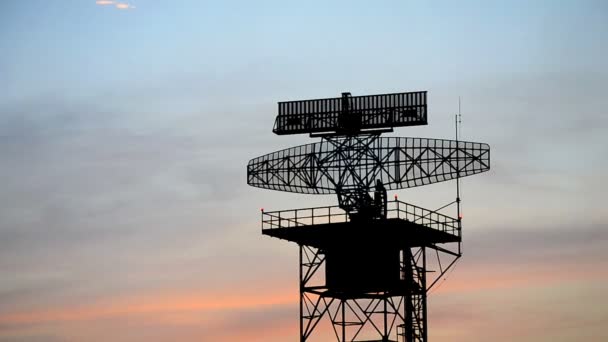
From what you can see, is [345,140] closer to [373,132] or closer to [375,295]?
[373,132]

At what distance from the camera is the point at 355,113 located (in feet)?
535

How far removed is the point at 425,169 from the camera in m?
160

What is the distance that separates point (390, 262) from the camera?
532 feet

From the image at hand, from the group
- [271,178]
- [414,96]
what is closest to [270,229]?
[271,178]

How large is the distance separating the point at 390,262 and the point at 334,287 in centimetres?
480

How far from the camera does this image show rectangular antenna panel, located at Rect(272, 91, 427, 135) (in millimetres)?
162125

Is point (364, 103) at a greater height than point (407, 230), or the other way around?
point (364, 103)

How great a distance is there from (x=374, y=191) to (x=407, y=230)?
3.96m

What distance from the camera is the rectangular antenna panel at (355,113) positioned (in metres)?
162

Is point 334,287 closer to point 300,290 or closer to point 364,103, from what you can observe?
point 300,290

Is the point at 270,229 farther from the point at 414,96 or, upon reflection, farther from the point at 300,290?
the point at 414,96

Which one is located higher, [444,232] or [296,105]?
[296,105]

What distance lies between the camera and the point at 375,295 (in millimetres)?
162250

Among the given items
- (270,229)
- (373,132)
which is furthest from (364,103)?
(270,229)
